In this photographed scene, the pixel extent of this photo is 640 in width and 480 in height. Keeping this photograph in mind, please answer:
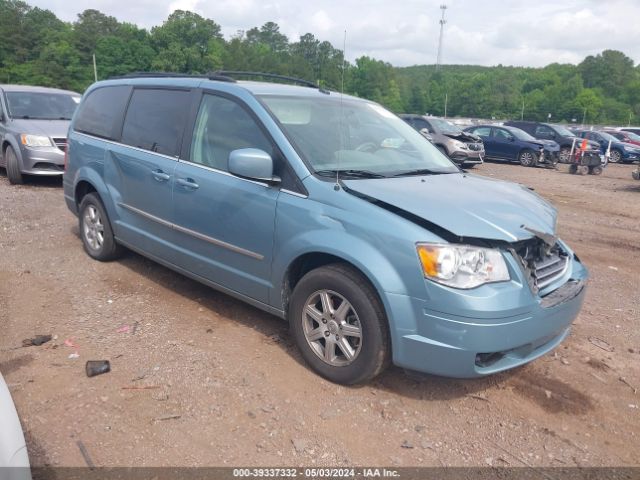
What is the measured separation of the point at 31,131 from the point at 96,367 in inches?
297

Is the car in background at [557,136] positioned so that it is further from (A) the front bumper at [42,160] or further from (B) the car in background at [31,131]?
(A) the front bumper at [42,160]

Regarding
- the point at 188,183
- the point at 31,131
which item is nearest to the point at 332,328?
the point at 188,183

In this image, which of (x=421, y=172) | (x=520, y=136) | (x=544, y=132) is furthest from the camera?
(x=544, y=132)

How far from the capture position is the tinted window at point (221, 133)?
3.93 meters

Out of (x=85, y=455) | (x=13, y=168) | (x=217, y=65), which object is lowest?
(x=85, y=455)

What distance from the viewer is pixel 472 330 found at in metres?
2.96

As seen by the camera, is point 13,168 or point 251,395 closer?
point 251,395

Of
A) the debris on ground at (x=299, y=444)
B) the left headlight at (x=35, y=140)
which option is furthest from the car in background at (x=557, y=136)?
the debris on ground at (x=299, y=444)

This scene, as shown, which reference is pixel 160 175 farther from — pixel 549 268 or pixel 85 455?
pixel 549 268

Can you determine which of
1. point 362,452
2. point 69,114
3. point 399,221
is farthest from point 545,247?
point 69,114

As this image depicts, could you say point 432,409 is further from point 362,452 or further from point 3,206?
point 3,206

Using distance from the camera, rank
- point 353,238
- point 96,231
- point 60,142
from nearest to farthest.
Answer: point 353,238
point 96,231
point 60,142

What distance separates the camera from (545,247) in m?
3.41

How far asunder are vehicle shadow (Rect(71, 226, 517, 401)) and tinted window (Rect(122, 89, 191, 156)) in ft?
4.27
